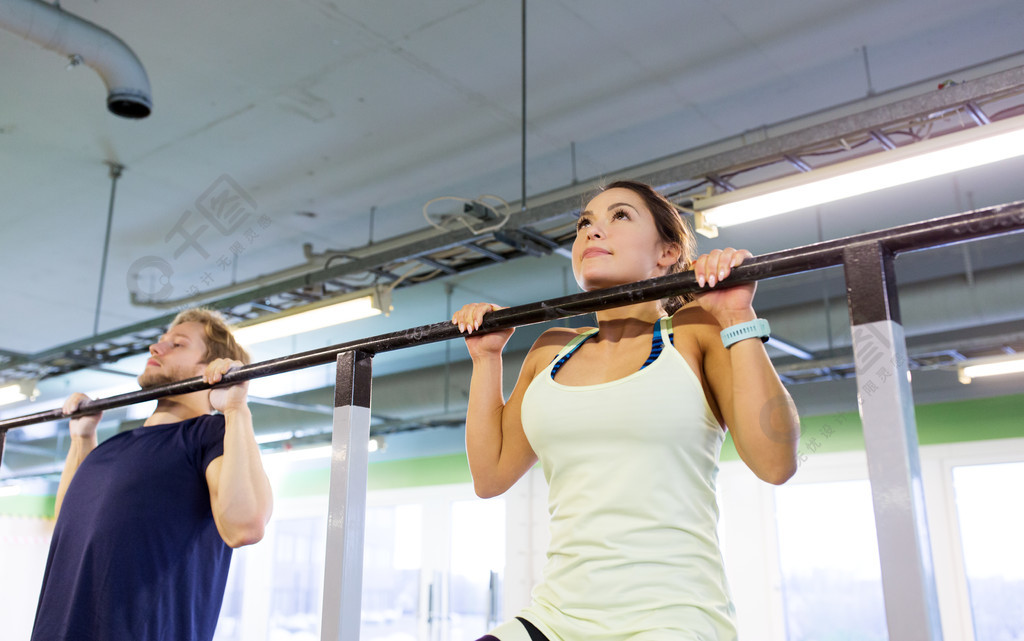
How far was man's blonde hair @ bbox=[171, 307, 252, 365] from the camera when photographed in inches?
86.5

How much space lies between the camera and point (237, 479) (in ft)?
5.75

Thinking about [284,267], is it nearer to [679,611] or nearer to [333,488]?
[333,488]

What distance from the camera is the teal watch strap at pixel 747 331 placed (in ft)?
3.69

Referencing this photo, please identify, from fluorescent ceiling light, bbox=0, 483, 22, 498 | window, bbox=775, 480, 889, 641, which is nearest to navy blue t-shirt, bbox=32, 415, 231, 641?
window, bbox=775, 480, 889, 641

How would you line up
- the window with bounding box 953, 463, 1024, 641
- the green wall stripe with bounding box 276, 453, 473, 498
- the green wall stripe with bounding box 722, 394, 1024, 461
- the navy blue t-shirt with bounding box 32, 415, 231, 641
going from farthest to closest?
the green wall stripe with bounding box 276, 453, 473, 498 < the green wall stripe with bounding box 722, 394, 1024, 461 < the window with bounding box 953, 463, 1024, 641 < the navy blue t-shirt with bounding box 32, 415, 231, 641

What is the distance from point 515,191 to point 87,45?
8.28 ft

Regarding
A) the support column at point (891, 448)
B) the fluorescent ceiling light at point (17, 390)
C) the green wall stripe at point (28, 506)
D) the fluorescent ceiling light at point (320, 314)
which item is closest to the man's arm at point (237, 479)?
the support column at point (891, 448)

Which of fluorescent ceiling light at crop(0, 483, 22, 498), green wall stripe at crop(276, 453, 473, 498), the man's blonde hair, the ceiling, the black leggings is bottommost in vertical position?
the black leggings

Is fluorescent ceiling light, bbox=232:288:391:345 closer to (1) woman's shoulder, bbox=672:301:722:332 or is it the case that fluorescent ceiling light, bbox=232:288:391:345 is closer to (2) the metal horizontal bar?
(2) the metal horizontal bar

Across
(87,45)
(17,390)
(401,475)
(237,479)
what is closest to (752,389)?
(237,479)

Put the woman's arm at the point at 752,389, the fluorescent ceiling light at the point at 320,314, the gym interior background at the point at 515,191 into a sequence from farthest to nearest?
1. the fluorescent ceiling light at the point at 320,314
2. the gym interior background at the point at 515,191
3. the woman's arm at the point at 752,389

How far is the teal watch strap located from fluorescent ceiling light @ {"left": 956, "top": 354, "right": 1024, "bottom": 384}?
5076mm

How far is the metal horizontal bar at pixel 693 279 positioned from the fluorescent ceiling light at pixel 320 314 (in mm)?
2759

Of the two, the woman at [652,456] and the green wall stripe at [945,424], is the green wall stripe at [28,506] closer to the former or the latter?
the green wall stripe at [945,424]
